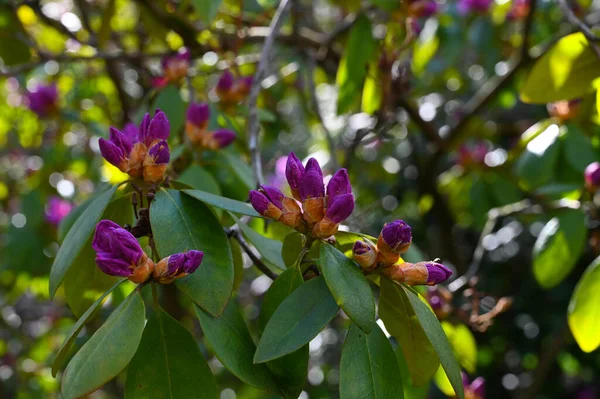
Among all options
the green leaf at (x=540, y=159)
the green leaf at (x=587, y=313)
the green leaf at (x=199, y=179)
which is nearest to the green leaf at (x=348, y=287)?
the green leaf at (x=199, y=179)

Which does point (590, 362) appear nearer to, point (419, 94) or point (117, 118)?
point (419, 94)

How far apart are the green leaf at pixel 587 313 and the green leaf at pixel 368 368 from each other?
0.49m

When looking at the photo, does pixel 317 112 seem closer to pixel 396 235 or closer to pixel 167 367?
pixel 396 235

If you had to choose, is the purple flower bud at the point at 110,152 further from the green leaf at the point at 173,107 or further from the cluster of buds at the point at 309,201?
the green leaf at the point at 173,107

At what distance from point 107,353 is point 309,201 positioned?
0.31 metres

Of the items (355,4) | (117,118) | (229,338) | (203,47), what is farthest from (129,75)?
(229,338)

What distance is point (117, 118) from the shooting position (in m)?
3.29

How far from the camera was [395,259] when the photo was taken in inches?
33.1

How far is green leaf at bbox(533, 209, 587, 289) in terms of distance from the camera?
56.4 inches

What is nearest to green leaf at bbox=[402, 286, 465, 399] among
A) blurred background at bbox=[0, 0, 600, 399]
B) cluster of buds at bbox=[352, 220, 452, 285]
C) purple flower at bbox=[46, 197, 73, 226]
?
cluster of buds at bbox=[352, 220, 452, 285]

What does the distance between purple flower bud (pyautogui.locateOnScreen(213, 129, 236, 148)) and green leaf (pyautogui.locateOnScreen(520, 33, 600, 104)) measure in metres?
0.65

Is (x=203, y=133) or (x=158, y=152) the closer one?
(x=158, y=152)

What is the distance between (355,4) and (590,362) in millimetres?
1771

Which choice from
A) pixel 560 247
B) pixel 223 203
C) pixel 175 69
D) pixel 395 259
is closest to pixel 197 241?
pixel 223 203
